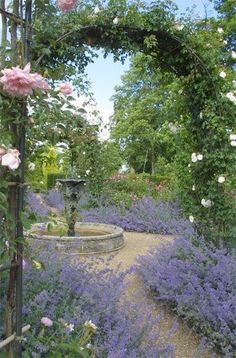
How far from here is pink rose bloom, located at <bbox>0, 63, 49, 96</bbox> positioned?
1524 mm

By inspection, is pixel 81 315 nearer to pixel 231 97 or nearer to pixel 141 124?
pixel 231 97

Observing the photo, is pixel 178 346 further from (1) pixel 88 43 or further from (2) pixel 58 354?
(1) pixel 88 43

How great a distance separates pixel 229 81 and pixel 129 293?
2.53 meters

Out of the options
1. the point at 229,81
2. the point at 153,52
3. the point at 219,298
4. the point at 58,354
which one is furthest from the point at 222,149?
the point at 58,354

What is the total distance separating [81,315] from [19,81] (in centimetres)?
193

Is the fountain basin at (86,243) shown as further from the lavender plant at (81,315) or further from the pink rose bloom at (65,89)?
the pink rose bloom at (65,89)

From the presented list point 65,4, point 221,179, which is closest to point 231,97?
point 221,179

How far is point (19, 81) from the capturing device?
5.05 ft

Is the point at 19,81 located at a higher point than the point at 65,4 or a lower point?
lower

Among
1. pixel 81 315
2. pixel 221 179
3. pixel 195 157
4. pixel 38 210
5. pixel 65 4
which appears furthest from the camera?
pixel 38 210

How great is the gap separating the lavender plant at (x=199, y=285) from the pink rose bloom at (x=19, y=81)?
228 centimetres

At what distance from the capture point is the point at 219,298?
3547 millimetres

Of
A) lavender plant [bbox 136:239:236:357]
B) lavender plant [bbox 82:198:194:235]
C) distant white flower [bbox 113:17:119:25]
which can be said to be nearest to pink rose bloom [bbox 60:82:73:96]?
lavender plant [bbox 136:239:236:357]

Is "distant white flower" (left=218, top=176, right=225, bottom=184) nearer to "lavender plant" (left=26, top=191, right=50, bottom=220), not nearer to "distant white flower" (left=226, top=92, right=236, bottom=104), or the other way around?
"distant white flower" (left=226, top=92, right=236, bottom=104)
